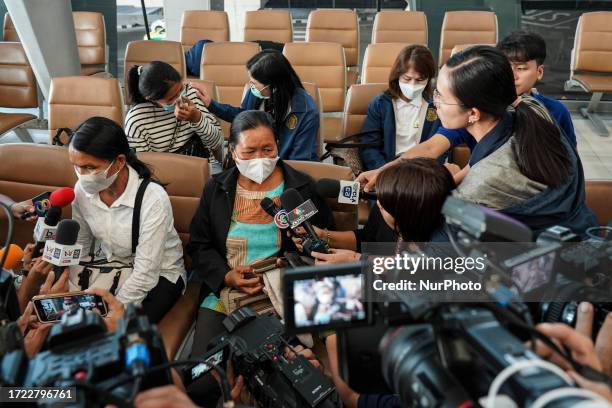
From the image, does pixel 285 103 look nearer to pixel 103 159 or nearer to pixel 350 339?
pixel 103 159

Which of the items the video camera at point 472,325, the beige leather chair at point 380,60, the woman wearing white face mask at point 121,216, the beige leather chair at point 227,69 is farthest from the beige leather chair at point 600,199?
the beige leather chair at point 227,69

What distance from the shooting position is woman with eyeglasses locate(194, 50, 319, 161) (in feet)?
8.80

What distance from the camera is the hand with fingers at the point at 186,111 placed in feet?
8.10

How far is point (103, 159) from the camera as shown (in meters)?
1.73

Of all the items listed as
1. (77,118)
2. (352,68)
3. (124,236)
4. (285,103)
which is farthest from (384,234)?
(352,68)

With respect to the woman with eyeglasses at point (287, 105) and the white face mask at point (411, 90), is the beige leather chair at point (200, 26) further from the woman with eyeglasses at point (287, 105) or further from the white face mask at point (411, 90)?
the white face mask at point (411, 90)

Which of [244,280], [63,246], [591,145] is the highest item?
[63,246]

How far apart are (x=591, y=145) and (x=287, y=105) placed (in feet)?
10.6

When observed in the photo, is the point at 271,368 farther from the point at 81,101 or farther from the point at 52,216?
the point at 81,101

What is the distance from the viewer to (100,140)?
1.71 meters

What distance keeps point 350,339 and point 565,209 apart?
2.54 feet

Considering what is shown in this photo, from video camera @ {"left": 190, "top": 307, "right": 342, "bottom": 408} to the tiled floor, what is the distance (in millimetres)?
3404

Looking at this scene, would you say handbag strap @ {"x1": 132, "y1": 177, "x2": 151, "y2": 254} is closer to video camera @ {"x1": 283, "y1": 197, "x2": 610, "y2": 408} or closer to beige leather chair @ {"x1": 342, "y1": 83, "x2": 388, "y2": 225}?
video camera @ {"x1": 283, "y1": 197, "x2": 610, "y2": 408}

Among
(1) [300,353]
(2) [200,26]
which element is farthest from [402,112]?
(2) [200,26]
